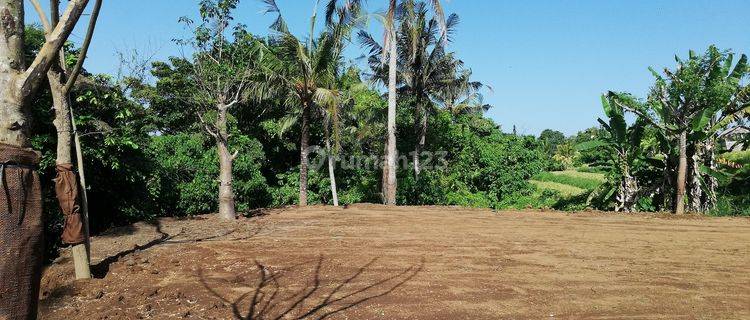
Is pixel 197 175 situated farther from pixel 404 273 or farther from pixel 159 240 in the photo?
pixel 404 273

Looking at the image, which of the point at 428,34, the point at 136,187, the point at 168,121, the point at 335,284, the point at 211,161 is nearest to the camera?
the point at 335,284

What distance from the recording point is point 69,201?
5.61 m

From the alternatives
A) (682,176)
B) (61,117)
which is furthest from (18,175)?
(682,176)

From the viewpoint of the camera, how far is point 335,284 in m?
6.28

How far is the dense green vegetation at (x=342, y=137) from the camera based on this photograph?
1147cm

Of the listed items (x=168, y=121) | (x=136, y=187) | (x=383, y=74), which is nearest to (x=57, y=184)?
(x=136, y=187)

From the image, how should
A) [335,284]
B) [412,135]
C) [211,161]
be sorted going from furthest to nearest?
[412,135] < [211,161] < [335,284]

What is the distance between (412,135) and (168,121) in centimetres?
1148

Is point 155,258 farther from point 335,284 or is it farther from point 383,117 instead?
point 383,117

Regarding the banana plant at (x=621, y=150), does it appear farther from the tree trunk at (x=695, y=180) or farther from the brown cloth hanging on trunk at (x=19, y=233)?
the brown cloth hanging on trunk at (x=19, y=233)

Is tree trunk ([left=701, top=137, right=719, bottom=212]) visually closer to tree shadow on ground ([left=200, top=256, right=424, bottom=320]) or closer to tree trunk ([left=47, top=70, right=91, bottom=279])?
tree shadow on ground ([left=200, top=256, right=424, bottom=320])

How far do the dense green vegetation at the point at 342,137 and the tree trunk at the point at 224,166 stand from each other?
0.10 meters

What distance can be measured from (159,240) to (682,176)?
48.0 ft

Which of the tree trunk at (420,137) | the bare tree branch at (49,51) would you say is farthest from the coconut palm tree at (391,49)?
the bare tree branch at (49,51)
